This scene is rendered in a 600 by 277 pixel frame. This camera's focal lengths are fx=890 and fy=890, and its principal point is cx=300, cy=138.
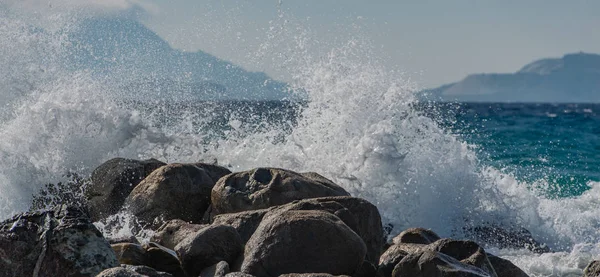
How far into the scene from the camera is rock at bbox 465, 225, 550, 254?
905 cm

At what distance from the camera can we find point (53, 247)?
4.82 m

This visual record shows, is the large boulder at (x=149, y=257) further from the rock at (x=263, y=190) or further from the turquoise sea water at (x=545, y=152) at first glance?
the turquoise sea water at (x=545, y=152)

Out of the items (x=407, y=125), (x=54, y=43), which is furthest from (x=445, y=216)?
(x=54, y=43)

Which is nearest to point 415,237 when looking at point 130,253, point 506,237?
point 130,253

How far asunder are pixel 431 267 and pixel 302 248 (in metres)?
0.73

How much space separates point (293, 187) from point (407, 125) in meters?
4.47

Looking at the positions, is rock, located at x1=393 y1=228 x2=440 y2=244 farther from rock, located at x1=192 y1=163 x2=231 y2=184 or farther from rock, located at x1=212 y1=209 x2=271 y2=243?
rock, located at x1=192 y1=163 x2=231 y2=184

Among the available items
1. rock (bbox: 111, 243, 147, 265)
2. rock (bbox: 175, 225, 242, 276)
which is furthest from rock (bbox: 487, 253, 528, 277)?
rock (bbox: 111, 243, 147, 265)

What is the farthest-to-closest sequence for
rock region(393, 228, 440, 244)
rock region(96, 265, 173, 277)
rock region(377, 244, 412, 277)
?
1. rock region(393, 228, 440, 244)
2. rock region(377, 244, 412, 277)
3. rock region(96, 265, 173, 277)

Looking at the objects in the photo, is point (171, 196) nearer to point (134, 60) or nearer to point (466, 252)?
point (466, 252)

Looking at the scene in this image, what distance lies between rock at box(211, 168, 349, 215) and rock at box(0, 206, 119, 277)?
1830 millimetres

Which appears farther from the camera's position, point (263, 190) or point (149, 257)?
point (263, 190)

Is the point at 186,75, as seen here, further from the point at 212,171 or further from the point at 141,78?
the point at 212,171

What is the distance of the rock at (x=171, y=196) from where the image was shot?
7.03 m
